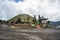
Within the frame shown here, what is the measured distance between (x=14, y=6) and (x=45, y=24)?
28.6 inches

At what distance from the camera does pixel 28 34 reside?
3.13 m

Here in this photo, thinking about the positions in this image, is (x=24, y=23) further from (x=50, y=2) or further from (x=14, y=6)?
(x=50, y=2)

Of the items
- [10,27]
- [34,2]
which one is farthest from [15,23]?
[34,2]

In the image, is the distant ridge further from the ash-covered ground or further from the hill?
the ash-covered ground

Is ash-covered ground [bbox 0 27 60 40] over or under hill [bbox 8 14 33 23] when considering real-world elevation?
under

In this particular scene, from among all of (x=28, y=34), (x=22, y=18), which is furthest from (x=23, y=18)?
(x=28, y=34)

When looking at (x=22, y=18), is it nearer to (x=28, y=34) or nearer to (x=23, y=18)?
(x=23, y=18)

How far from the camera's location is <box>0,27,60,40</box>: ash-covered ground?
10.1 feet

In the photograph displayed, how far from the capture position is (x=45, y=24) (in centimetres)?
316

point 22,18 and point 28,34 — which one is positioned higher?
point 22,18

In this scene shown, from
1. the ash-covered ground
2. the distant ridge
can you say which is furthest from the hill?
the ash-covered ground

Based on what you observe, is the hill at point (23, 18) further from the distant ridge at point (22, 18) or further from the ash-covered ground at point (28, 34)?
the ash-covered ground at point (28, 34)

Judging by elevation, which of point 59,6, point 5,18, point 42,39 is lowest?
point 42,39

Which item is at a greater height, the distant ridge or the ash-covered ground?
the distant ridge
